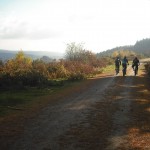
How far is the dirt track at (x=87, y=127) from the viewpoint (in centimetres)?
823

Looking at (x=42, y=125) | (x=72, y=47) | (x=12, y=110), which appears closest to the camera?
(x=42, y=125)

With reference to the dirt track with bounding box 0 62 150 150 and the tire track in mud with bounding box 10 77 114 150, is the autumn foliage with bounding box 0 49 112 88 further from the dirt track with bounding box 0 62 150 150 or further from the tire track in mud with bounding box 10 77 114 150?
the dirt track with bounding box 0 62 150 150

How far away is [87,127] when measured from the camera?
10.2 meters

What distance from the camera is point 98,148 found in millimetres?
7895

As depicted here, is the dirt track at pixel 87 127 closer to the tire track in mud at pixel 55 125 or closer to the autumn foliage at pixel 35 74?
the tire track in mud at pixel 55 125

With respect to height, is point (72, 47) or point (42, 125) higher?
point (72, 47)

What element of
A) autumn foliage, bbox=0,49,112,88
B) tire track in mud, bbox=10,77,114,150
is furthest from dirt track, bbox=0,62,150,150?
autumn foliage, bbox=0,49,112,88

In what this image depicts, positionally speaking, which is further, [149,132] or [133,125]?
[133,125]

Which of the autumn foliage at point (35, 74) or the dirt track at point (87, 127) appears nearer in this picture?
the dirt track at point (87, 127)

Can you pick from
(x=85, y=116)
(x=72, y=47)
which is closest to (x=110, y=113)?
(x=85, y=116)

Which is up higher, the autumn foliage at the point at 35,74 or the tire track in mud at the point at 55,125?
the autumn foliage at the point at 35,74

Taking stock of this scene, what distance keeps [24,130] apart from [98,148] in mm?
3085

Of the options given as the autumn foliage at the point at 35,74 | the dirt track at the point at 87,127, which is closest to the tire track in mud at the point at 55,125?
the dirt track at the point at 87,127

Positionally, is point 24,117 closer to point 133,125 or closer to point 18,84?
point 133,125
